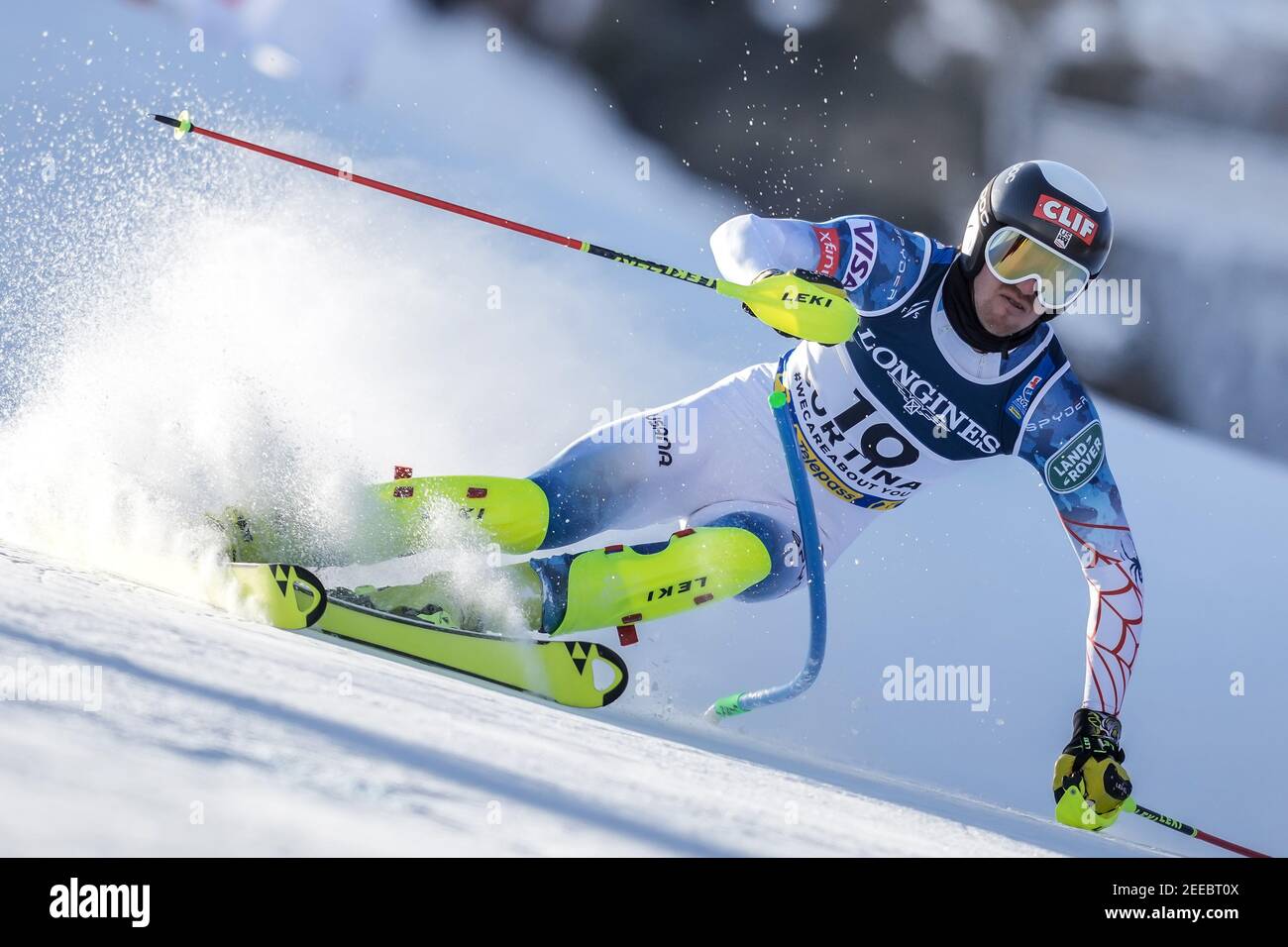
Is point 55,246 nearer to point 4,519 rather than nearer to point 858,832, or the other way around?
point 4,519

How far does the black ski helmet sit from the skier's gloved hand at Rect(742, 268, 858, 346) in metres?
0.44

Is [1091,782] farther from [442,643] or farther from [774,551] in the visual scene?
[442,643]

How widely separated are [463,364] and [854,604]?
6.55 feet

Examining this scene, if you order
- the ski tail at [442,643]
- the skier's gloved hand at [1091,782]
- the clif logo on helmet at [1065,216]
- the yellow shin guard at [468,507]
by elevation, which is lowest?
the skier's gloved hand at [1091,782]

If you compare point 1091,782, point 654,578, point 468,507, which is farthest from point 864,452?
point 468,507

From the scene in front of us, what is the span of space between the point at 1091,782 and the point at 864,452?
1031 millimetres

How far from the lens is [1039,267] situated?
283 centimetres

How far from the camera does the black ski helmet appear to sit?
280 centimetres

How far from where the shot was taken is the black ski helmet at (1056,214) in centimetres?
280

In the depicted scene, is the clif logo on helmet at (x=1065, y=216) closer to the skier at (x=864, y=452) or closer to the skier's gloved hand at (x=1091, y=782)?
the skier at (x=864, y=452)

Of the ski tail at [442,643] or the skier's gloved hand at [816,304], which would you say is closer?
the ski tail at [442,643]

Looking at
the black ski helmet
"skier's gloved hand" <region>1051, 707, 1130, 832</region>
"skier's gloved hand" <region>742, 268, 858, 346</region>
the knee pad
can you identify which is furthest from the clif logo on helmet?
"skier's gloved hand" <region>1051, 707, 1130, 832</region>

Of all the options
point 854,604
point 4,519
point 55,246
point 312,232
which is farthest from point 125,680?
point 312,232

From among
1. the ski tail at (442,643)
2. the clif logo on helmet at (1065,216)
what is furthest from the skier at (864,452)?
the ski tail at (442,643)
